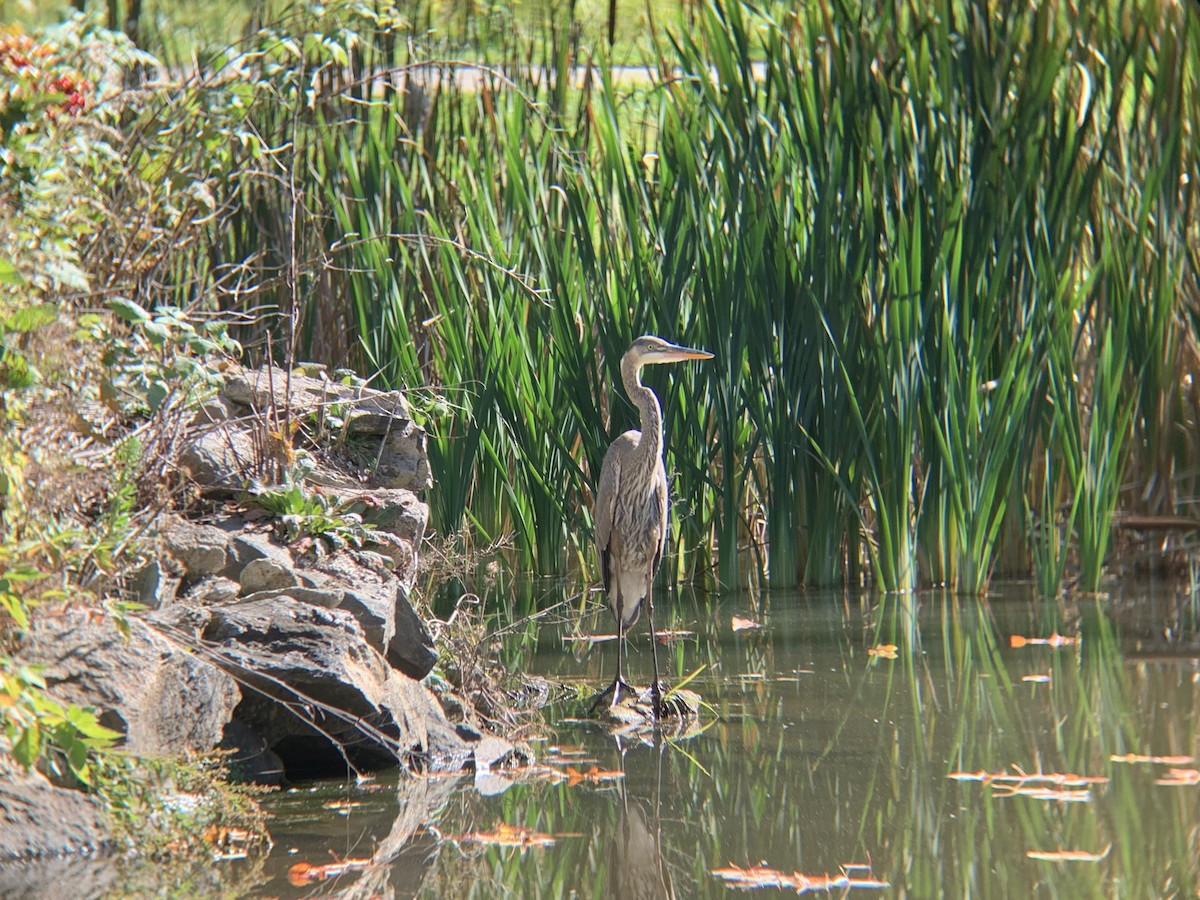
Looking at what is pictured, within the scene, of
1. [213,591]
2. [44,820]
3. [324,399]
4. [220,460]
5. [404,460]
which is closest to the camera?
[44,820]

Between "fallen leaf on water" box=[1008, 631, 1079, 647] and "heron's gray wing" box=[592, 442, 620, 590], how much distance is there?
1547mm

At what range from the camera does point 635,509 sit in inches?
196

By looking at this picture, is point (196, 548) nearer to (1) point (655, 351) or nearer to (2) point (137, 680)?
(2) point (137, 680)

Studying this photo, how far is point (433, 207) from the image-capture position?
23.3 ft

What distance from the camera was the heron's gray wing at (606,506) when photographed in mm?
5004

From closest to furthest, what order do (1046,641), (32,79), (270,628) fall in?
(32,79), (270,628), (1046,641)

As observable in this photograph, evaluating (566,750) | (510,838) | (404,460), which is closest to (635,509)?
(404,460)

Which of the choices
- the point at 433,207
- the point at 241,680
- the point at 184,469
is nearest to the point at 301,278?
the point at 433,207

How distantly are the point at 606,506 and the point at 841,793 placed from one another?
187cm

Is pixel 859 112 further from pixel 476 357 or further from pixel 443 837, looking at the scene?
pixel 443 837

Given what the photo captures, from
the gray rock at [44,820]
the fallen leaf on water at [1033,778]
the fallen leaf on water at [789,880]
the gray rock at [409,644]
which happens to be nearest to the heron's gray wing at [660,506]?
the gray rock at [409,644]

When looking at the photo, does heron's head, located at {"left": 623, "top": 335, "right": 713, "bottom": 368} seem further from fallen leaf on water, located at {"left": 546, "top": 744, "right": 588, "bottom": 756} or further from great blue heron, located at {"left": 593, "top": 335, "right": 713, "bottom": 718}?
fallen leaf on water, located at {"left": 546, "top": 744, "right": 588, "bottom": 756}

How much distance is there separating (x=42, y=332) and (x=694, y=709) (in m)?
2.30

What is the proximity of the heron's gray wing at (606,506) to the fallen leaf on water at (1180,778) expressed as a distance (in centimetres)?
218
